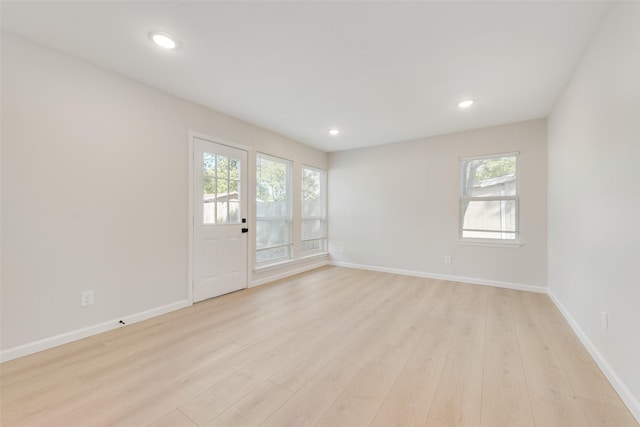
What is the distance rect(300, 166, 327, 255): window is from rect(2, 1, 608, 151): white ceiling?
213 centimetres

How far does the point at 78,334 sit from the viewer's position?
229cm

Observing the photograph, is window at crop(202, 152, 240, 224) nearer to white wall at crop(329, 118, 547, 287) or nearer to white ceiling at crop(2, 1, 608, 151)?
white ceiling at crop(2, 1, 608, 151)

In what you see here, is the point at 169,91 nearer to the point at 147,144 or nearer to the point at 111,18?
the point at 147,144

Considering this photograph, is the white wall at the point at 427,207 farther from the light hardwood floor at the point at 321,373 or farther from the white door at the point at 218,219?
the white door at the point at 218,219

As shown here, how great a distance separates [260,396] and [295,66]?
8.71 feet

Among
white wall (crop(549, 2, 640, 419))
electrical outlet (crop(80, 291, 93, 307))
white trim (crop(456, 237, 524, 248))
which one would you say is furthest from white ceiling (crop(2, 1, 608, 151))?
electrical outlet (crop(80, 291, 93, 307))

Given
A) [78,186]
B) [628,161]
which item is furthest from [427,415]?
[78,186]

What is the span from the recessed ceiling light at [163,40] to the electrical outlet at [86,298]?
2286mm

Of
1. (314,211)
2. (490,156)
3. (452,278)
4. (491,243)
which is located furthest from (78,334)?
(490,156)

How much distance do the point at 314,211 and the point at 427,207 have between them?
2257 mm

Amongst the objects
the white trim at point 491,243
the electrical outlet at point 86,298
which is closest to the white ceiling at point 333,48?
the white trim at point 491,243

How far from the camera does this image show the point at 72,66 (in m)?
2.28

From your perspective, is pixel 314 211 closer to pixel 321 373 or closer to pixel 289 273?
pixel 289 273

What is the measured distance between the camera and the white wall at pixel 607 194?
4.86 feet
